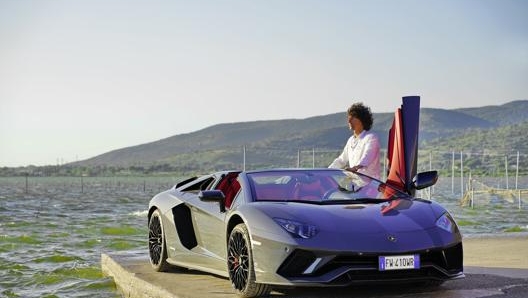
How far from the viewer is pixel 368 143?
10547 mm

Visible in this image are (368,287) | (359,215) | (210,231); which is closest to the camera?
(359,215)

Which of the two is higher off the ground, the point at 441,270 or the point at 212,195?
the point at 212,195

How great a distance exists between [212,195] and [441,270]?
2.13m

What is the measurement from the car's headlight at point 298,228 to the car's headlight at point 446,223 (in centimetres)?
112

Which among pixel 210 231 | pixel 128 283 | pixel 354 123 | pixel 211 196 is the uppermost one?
pixel 354 123

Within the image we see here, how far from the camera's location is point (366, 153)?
10.5 metres

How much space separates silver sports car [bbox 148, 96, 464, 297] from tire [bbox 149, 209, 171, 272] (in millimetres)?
864

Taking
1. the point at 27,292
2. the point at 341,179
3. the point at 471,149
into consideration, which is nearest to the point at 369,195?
the point at 341,179

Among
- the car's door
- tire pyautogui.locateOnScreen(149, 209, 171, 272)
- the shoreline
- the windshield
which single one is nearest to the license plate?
the windshield

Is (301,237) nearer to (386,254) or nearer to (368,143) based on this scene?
(386,254)

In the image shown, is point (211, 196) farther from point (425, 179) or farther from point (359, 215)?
point (425, 179)

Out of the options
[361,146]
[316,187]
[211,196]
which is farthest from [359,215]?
[361,146]

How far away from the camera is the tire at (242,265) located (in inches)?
297

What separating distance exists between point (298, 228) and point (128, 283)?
12.0 feet
